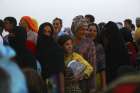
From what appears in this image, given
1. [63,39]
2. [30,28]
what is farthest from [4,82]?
[30,28]

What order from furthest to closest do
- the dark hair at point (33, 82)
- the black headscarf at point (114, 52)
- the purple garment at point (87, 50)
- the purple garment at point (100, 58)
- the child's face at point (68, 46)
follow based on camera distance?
the black headscarf at point (114, 52) < the purple garment at point (100, 58) < the purple garment at point (87, 50) < the child's face at point (68, 46) < the dark hair at point (33, 82)

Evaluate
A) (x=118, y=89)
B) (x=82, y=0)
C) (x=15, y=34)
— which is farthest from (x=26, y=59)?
(x=82, y=0)

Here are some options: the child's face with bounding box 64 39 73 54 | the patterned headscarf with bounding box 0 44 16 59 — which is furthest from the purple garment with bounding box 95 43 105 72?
the patterned headscarf with bounding box 0 44 16 59

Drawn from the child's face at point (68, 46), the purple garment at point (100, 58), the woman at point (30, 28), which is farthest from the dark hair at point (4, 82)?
the woman at point (30, 28)

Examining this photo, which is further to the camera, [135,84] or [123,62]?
[123,62]

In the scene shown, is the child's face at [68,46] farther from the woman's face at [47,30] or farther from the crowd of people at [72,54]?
the woman's face at [47,30]

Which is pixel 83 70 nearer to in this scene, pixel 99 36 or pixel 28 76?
pixel 99 36

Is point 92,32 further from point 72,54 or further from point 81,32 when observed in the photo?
point 72,54

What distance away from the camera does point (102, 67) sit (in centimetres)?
405

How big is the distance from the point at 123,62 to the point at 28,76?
2.72m

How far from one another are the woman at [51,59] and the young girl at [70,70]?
7 centimetres

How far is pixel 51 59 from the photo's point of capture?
3.69 metres

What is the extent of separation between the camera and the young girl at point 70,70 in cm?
362

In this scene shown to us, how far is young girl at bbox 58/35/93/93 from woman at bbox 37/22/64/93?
0.23 feet
